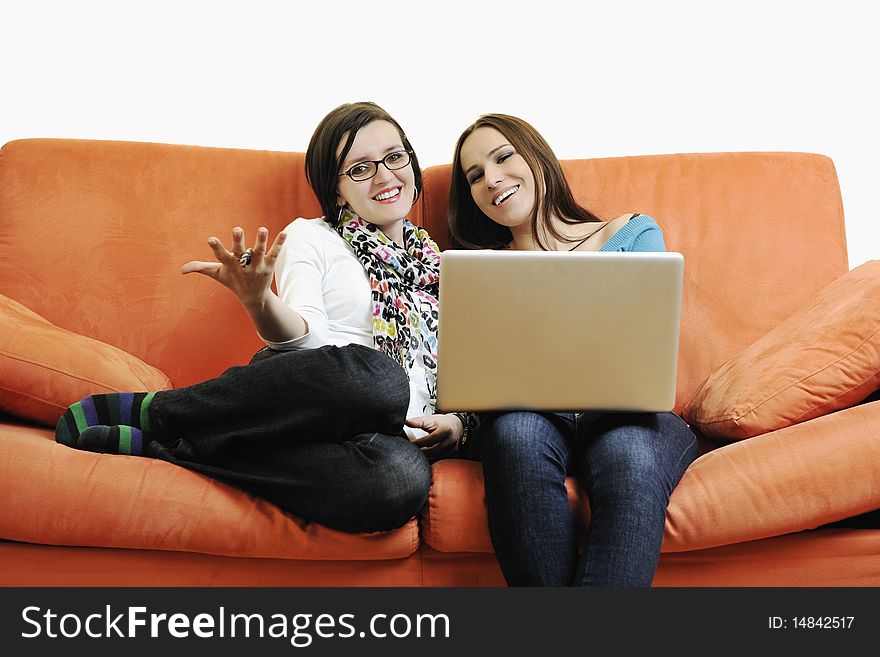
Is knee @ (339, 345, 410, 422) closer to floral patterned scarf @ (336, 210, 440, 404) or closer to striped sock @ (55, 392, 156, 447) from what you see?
floral patterned scarf @ (336, 210, 440, 404)

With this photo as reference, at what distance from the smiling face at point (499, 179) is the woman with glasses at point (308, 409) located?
328 mm

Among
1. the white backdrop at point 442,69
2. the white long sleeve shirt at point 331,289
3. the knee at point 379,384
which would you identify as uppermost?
the white backdrop at point 442,69

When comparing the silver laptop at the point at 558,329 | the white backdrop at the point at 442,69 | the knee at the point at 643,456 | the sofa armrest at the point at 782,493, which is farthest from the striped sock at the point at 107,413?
the white backdrop at the point at 442,69

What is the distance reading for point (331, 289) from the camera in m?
1.70

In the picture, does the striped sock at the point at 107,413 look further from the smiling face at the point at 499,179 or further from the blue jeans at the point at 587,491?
the smiling face at the point at 499,179

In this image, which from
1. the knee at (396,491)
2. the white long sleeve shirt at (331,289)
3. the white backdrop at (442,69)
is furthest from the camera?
the white backdrop at (442,69)

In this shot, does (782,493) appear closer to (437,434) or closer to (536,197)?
(437,434)

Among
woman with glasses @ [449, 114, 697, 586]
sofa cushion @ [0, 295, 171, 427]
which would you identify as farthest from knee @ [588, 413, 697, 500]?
sofa cushion @ [0, 295, 171, 427]

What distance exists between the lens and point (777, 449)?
1388mm

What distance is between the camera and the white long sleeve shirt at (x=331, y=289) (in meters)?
1.62

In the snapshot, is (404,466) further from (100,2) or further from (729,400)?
(100,2)

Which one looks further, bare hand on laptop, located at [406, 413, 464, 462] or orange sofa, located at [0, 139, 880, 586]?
bare hand on laptop, located at [406, 413, 464, 462]

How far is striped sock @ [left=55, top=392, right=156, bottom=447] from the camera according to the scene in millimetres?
1460
